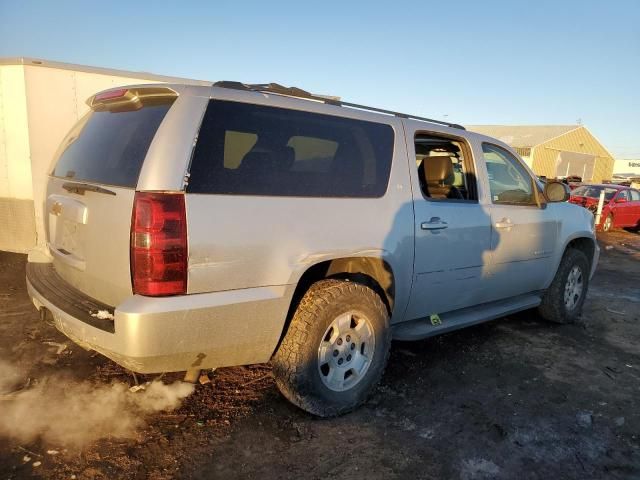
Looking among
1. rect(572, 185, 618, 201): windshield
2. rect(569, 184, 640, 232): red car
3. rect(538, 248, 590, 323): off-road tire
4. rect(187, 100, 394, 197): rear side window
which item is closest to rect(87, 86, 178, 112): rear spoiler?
rect(187, 100, 394, 197): rear side window

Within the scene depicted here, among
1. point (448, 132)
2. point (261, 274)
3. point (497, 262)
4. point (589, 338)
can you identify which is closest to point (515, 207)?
point (497, 262)

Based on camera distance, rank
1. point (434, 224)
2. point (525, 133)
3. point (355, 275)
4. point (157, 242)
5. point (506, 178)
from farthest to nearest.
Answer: point (525, 133) → point (506, 178) → point (434, 224) → point (355, 275) → point (157, 242)

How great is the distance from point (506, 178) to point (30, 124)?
5.68m

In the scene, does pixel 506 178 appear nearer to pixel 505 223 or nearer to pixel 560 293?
pixel 505 223

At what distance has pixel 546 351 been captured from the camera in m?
4.53

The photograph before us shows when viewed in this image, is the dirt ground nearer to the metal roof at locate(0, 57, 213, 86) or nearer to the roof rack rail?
the roof rack rail

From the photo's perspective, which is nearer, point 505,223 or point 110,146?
point 110,146

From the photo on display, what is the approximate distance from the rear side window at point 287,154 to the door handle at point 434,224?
0.43 m

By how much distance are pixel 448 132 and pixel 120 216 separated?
8.77 feet

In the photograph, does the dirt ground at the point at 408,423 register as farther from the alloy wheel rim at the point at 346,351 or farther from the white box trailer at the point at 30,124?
the white box trailer at the point at 30,124

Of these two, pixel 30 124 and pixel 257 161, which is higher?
pixel 30 124

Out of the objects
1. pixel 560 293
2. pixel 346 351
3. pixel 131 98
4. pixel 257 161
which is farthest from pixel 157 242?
pixel 560 293

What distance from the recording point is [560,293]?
504 centimetres

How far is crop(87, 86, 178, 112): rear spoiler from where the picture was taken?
2627mm
